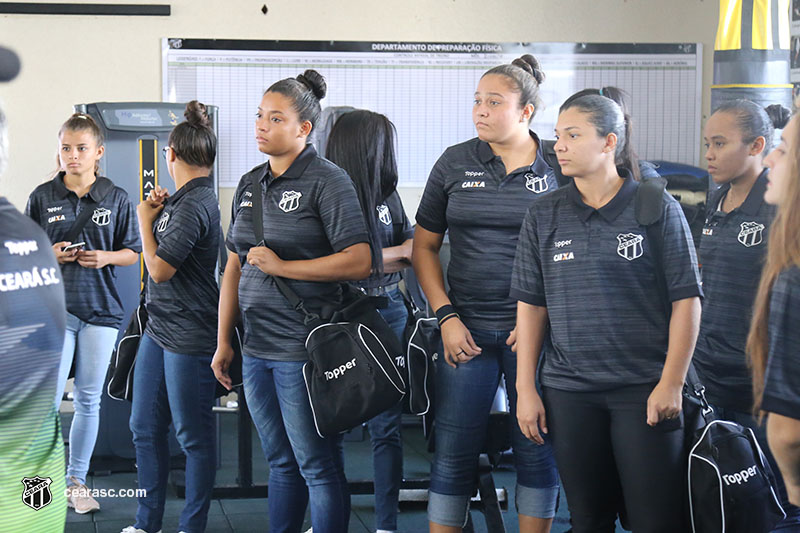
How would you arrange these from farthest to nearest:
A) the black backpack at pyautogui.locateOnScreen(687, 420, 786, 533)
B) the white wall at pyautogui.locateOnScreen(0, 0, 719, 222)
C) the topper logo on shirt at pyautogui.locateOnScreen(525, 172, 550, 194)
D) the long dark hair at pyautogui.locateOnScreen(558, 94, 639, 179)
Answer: the white wall at pyautogui.locateOnScreen(0, 0, 719, 222)
the topper logo on shirt at pyautogui.locateOnScreen(525, 172, 550, 194)
the long dark hair at pyautogui.locateOnScreen(558, 94, 639, 179)
the black backpack at pyautogui.locateOnScreen(687, 420, 786, 533)

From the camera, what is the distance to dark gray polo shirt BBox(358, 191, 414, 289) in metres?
2.94

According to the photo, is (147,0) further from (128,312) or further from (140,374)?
(140,374)

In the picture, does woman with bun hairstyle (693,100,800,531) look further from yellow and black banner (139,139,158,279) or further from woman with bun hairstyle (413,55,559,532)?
yellow and black banner (139,139,158,279)

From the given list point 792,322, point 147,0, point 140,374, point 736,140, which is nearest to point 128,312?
point 140,374

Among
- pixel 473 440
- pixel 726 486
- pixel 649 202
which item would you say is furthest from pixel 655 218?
pixel 473 440

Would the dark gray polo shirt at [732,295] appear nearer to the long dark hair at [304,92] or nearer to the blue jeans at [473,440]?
the blue jeans at [473,440]

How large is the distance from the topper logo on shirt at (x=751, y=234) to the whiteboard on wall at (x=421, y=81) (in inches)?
111

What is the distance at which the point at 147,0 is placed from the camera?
15.7 feet

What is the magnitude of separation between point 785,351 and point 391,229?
186cm

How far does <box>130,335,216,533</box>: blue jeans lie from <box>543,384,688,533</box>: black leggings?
3.71 ft

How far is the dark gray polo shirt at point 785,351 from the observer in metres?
1.28

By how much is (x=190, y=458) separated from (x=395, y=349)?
817 mm

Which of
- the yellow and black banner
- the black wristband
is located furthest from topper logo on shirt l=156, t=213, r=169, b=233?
the yellow and black banner

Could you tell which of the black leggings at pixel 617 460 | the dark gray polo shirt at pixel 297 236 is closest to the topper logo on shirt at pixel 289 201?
the dark gray polo shirt at pixel 297 236
